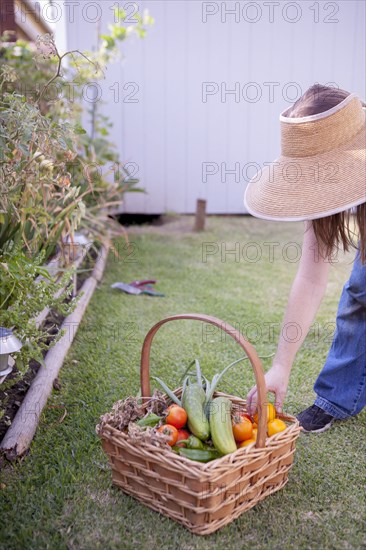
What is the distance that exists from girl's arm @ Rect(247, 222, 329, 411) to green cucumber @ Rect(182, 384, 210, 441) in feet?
0.56

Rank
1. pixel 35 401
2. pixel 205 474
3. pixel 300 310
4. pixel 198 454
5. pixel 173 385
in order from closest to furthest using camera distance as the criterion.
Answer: pixel 205 474, pixel 198 454, pixel 300 310, pixel 35 401, pixel 173 385

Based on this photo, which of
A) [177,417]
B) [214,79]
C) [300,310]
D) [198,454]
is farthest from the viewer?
[214,79]

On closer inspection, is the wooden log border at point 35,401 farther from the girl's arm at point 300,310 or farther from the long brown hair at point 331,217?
the long brown hair at point 331,217

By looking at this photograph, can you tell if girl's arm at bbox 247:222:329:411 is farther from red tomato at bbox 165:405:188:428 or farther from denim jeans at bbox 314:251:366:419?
denim jeans at bbox 314:251:366:419

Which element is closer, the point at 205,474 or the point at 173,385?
the point at 205,474

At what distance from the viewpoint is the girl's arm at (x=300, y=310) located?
6.63 feet

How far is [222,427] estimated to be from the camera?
186cm

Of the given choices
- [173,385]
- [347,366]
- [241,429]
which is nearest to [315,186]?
[241,429]

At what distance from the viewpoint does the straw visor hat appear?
168cm

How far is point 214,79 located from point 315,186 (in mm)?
5188

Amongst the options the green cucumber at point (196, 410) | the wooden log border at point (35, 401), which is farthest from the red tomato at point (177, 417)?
the wooden log border at point (35, 401)

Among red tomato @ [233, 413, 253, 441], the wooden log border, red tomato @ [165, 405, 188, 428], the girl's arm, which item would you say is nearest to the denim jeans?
the girl's arm

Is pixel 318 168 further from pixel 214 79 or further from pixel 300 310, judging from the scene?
pixel 214 79

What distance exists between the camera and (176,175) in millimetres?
6832
